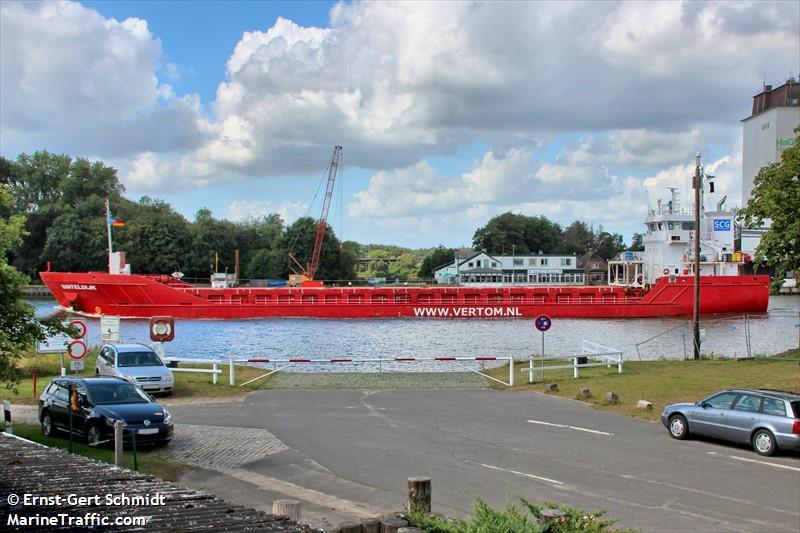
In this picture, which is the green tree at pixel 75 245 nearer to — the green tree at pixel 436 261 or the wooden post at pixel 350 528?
the green tree at pixel 436 261

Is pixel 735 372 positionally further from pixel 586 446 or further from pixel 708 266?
pixel 708 266

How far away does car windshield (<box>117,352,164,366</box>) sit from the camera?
19922 millimetres

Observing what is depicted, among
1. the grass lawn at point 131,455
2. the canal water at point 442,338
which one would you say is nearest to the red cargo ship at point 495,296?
the canal water at point 442,338

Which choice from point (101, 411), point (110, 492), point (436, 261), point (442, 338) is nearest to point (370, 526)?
point (110, 492)

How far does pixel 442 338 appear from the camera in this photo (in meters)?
44.4

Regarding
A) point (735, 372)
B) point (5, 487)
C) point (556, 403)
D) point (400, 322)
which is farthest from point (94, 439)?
point (400, 322)

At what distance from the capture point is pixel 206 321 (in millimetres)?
55094

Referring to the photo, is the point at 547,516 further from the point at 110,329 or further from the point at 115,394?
the point at 110,329

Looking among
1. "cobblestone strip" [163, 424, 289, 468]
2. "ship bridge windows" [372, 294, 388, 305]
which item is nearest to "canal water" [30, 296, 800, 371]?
"ship bridge windows" [372, 294, 388, 305]

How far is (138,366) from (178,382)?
2.39 meters

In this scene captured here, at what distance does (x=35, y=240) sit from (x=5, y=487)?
104651 millimetres

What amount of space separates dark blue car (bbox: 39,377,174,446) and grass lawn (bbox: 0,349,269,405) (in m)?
5.14

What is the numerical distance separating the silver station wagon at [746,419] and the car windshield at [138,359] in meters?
13.9

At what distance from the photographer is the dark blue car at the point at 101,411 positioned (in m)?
12.9
